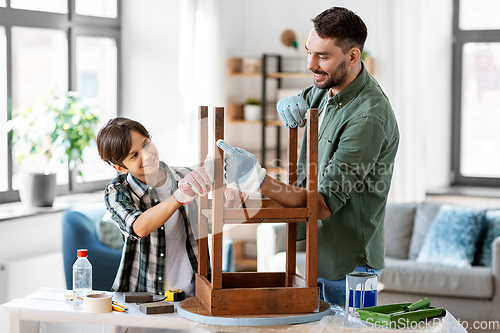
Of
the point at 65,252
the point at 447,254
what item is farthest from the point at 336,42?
the point at 447,254

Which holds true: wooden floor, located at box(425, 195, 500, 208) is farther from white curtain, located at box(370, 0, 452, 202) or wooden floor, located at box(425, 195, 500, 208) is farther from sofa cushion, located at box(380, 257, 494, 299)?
sofa cushion, located at box(380, 257, 494, 299)

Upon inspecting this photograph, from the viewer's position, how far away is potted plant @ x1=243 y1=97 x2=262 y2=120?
4926 millimetres

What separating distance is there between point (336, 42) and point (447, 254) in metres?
2.33

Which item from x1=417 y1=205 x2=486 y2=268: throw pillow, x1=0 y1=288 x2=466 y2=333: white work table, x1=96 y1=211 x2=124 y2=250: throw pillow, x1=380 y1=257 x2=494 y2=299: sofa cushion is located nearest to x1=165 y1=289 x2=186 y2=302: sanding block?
x1=0 y1=288 x2=466 y2=333: white work table

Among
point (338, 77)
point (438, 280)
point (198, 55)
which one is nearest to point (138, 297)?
point (338, 77)

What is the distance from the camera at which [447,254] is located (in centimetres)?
365

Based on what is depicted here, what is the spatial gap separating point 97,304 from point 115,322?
0.23 ft

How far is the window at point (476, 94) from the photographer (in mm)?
4586

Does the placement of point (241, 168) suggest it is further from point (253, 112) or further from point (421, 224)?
point (253, 112)

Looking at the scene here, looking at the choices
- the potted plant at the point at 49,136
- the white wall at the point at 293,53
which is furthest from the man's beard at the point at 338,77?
the white wall at the point at 293,53

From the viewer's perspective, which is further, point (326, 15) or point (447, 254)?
point (447, 254)

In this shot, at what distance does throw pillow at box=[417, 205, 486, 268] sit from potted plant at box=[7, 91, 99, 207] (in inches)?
85.0

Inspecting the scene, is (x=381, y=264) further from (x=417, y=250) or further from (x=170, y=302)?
(x=417, y=250)

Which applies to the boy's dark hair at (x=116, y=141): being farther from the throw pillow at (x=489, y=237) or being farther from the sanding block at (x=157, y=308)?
the throw pillow at (x=489, y=237)
